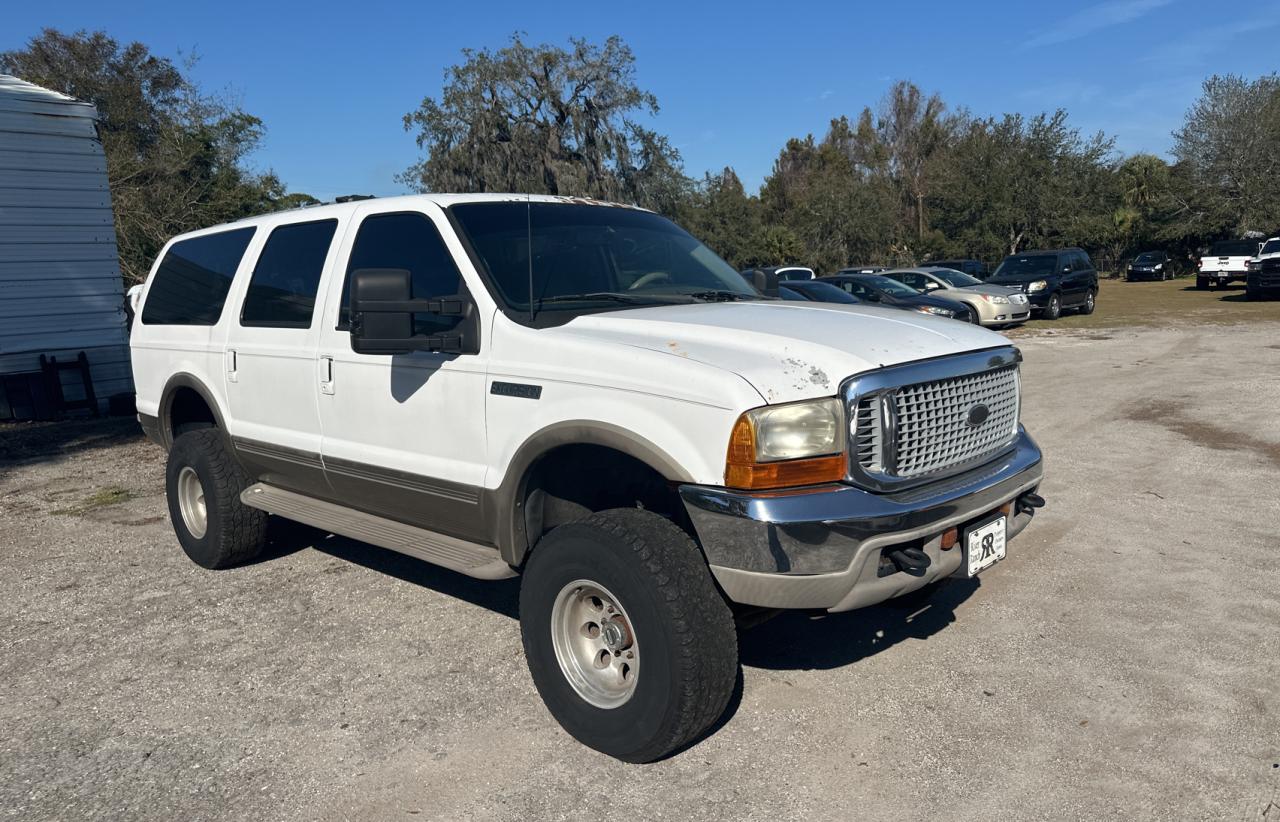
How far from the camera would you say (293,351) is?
15.5ft

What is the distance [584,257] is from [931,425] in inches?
69.5

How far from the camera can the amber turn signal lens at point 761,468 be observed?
2998 millimetres

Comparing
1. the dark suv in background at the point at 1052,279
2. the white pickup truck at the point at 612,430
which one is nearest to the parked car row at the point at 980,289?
the dark suv in background at the point at 1052,279

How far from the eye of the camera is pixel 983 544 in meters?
3.54

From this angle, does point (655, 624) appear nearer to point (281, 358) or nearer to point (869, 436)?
point (869, 436)

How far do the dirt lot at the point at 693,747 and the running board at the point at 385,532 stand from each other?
546 millimetres

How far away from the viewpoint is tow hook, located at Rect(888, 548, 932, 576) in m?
3.13

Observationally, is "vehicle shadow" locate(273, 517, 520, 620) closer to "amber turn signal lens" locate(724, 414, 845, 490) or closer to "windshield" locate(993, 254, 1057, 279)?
"amber turn signal lens" locate(724, 414, 845, 490)

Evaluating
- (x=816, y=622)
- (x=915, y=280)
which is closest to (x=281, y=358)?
(x=816, y=622)

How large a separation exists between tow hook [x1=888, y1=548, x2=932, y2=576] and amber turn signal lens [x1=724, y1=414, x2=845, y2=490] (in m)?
0.35

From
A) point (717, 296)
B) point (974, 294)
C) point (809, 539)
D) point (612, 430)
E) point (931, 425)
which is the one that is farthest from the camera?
point (974, 294)

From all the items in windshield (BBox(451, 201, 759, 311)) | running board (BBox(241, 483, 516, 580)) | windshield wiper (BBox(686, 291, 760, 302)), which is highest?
windshield (BBox(451, 201, 759, 311))

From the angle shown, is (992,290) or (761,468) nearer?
(761,468)

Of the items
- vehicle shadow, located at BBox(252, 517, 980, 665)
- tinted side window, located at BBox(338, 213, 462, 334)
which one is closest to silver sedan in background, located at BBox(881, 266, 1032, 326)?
vehicle shadow, located at BBox(252, 517, 980, 665)
